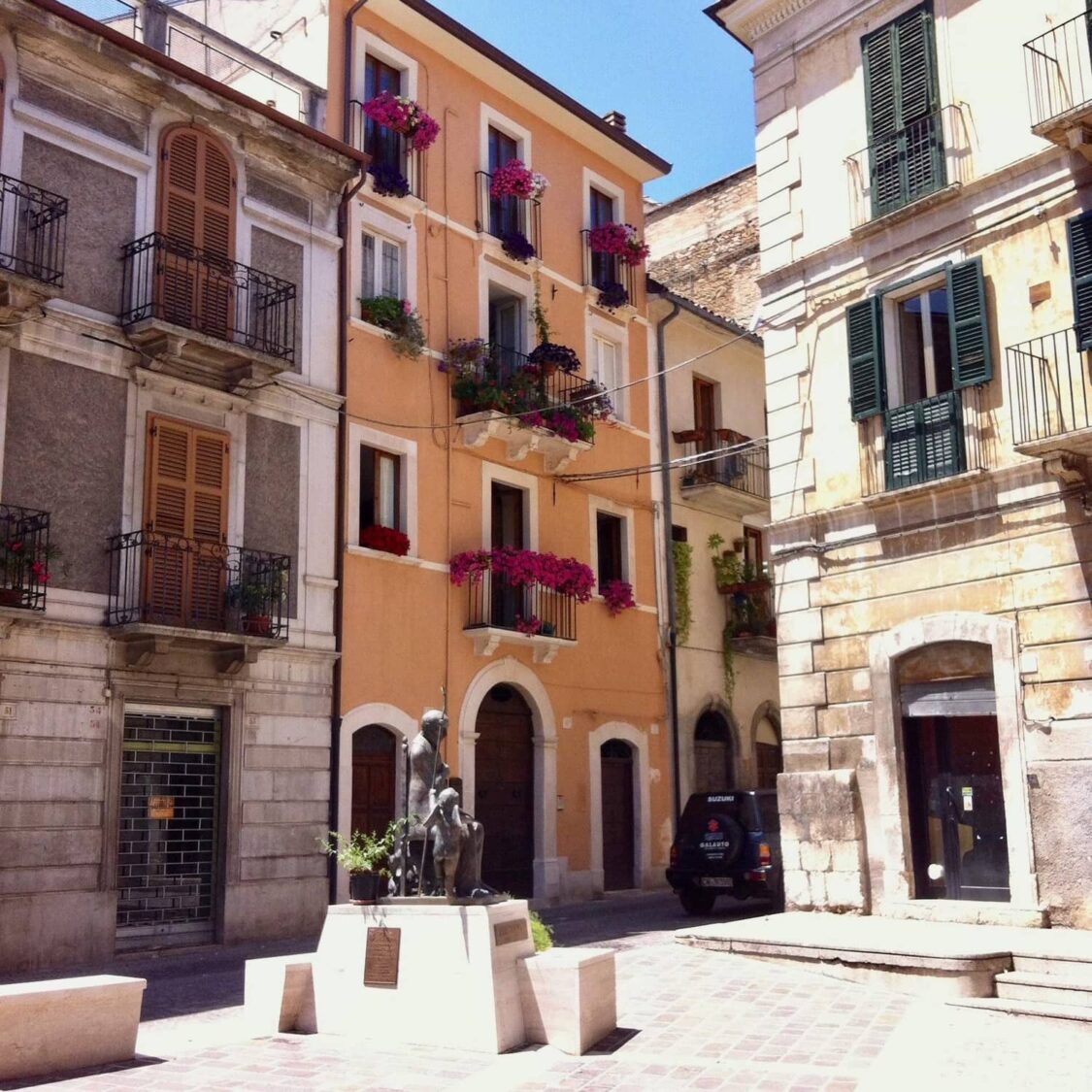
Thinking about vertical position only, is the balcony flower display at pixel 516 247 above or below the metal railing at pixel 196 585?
above

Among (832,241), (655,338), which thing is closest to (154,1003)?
(832,241)

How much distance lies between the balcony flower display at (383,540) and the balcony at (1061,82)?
1005 cm

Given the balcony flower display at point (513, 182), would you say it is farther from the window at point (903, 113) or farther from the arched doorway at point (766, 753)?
the arched doorway at point (766, 753)

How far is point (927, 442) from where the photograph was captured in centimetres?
1447

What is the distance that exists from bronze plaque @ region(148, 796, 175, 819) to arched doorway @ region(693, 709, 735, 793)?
11306 millimetres

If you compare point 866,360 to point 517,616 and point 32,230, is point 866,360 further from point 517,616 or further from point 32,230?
point 32,230

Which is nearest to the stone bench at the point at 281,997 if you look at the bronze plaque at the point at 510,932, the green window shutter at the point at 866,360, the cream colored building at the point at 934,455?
the bronze plaque at the point at 510,932

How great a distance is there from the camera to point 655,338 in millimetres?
25062

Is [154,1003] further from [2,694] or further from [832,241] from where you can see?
[832,241]

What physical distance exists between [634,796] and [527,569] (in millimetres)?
5185

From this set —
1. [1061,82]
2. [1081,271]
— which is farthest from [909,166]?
[1081,271]

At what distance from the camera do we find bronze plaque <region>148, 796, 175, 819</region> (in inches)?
609

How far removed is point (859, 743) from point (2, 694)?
378 inches

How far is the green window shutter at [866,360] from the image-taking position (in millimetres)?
15031
